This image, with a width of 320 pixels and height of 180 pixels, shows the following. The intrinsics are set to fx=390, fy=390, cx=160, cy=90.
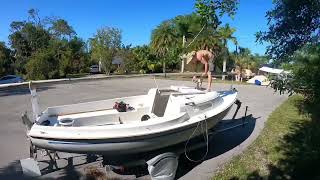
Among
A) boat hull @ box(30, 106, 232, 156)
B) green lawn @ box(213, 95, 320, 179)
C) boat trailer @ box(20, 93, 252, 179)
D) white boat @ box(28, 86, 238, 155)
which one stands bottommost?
green lawn @ box(213, 95, 320, 179)

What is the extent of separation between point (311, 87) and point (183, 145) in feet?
11.4

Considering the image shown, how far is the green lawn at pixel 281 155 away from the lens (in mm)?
8086

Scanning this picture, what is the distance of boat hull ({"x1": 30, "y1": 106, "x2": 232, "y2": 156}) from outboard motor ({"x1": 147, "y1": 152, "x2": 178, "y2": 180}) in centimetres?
23

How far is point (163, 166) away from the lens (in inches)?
296

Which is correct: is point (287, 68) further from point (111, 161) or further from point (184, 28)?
point (184, 28)

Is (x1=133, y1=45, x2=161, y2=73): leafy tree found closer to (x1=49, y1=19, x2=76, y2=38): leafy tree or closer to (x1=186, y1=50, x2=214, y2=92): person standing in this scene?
(x1=49, y1=19, x2=76, y2=38): leafy tree

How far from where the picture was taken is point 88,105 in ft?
29.0

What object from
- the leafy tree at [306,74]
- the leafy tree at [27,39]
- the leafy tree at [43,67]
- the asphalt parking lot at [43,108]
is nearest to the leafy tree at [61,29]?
the leafy tree at [27,39]

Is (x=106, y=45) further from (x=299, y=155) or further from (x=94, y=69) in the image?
(x=299, y=155)

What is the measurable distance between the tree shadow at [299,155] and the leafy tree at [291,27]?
1.39 m

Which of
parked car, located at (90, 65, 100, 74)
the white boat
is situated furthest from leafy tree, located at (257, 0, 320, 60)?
parked car, located at (90, 65, 100, 74)

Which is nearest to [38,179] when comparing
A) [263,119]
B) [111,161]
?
[111,161]

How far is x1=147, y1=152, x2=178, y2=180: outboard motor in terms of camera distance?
7.41m

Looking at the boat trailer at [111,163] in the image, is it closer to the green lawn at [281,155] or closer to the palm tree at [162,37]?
the green lawn at [281,155]
